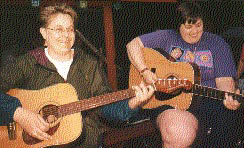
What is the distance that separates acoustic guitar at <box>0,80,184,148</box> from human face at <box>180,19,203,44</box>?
1.09 m

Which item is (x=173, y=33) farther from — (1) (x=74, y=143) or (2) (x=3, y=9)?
(2) (x=3, y=9)

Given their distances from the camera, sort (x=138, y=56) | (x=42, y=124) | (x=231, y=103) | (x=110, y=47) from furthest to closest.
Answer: (x=110, y=47) → (x=138, y=56) → (x=231, y=103) → (x=42, y=124)

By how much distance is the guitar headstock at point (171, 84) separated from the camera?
7.72ft

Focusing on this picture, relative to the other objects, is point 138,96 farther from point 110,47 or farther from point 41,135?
point 110,47

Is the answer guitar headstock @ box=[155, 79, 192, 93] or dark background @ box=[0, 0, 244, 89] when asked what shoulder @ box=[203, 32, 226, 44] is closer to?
guitar headstock @ box=[155, 79, 192, 93]

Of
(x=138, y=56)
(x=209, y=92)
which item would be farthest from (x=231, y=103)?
(x=138, y=56)

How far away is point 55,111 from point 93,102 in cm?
33

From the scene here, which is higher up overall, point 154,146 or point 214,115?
point 214,115

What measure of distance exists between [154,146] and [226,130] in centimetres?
116

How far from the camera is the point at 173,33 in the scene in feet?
8.83

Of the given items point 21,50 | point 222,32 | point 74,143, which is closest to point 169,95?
point 74,143

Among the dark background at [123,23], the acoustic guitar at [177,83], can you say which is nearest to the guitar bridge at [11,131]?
the acoustic guitar at [177,83]

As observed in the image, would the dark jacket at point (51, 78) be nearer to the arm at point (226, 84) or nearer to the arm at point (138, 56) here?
the arm at point (138, 56)

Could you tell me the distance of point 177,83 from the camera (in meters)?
2.36
